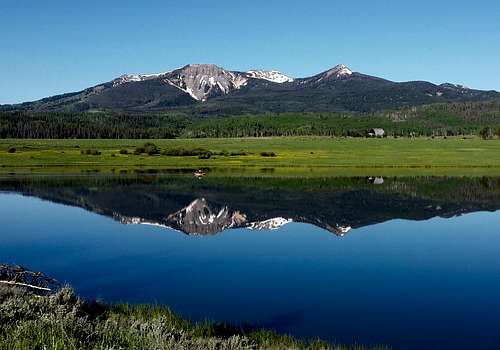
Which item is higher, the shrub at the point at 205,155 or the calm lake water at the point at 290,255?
the shrub at the point at 205,155

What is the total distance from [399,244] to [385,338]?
16222mm

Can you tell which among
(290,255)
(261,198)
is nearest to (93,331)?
(290,255)

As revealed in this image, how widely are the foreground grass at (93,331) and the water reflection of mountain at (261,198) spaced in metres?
20.9

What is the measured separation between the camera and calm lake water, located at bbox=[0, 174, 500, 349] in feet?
55.2

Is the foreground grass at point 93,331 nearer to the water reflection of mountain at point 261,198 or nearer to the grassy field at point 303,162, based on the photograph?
the water reflection of mountain at point 261,198

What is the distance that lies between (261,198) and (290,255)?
25547 mm

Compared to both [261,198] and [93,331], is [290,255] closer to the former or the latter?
[93,331]

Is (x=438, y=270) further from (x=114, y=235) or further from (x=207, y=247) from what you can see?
(x=114, y=235)

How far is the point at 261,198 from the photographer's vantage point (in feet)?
173

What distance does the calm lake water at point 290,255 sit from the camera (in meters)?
16.8

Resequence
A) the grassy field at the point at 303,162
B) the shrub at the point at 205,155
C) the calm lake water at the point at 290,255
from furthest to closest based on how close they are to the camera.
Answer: the shrub at the point at 205,155 → the grassy field at the point at 303,162 → the calm lake water at the point at 290,255

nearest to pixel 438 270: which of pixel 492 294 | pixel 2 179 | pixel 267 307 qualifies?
pixel 492 294

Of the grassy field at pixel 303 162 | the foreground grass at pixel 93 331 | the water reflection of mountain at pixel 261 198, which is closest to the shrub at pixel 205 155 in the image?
the grassy field at pixel 303 162

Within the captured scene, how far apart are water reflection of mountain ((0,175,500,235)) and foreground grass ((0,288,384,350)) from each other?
2087cm
